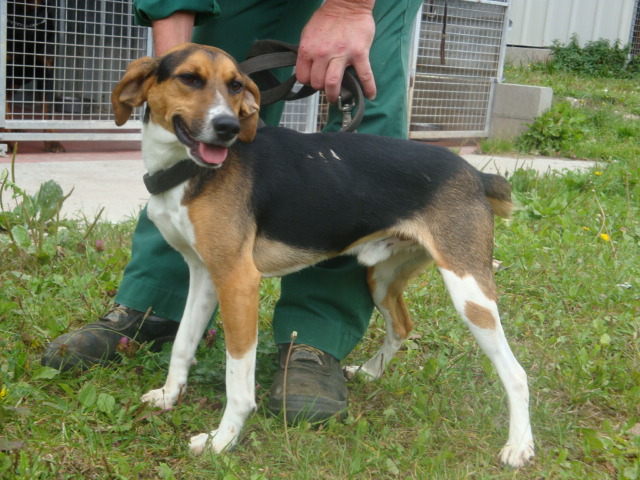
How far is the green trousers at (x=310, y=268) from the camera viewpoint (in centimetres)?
302

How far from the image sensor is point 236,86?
2.53 metres

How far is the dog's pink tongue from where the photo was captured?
2.41 meters

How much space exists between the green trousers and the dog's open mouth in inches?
27.8

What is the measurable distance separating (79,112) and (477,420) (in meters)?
5.15

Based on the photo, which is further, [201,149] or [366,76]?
[366,76]

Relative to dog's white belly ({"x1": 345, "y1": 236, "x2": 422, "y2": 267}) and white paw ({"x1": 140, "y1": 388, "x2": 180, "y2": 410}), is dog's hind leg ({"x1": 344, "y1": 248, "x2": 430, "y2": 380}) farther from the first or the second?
white paw ({"x1": 140, "y1": 388, "x2": 180, "y2": 410})

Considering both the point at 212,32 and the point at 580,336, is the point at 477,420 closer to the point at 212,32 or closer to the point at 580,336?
the point at 580,336

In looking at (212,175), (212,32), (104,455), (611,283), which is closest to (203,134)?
(212,175)

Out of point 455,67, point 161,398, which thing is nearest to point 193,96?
point 161,398

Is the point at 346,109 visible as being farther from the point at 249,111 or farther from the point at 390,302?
the point at 390,302

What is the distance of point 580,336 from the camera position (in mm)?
3473

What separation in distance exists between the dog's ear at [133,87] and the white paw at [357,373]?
1340mm

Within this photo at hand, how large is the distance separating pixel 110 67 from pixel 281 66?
420cm

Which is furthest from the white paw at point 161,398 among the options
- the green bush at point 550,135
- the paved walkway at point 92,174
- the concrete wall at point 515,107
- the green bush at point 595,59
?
the green bush at point 595,59
